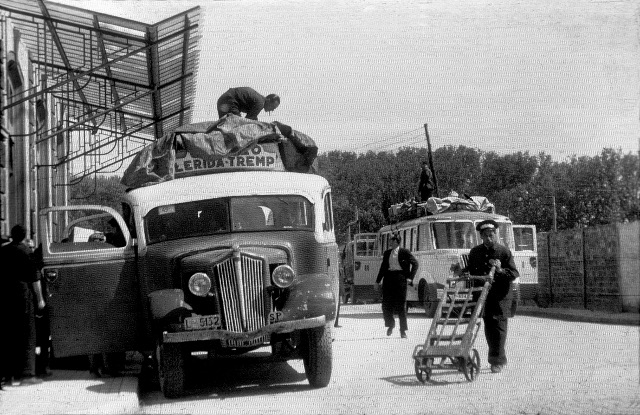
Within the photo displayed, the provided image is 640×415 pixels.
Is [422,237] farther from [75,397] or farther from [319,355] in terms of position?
[75,397]

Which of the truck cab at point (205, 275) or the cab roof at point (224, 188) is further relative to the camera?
the cab roof at point (224, 188)

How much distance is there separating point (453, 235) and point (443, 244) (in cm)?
35

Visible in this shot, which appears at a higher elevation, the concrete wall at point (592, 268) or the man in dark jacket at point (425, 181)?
the man in dark jacket at point (425, 181)

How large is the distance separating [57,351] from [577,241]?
820cm

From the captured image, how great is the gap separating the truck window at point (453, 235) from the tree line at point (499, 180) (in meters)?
1.75

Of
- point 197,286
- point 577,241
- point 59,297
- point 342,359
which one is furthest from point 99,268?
point 577,241

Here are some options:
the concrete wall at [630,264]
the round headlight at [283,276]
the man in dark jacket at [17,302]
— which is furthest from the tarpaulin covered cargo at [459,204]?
the man in dark jacket at [17,302]

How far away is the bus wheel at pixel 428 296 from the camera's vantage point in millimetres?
16734

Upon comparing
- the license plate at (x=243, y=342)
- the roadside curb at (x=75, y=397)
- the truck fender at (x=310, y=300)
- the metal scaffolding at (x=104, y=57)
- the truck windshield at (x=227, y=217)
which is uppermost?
the metal scaffolding at (x=104, y=57)

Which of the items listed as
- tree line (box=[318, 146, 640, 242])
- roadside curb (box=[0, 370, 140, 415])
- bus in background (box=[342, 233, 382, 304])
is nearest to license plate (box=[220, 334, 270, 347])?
roadside curb (box=[0, 370, 140, 415])

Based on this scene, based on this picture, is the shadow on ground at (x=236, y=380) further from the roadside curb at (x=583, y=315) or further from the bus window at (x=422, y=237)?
the bus window at (x=422, y=237)

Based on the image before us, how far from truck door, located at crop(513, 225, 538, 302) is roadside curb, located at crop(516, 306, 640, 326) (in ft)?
1.23

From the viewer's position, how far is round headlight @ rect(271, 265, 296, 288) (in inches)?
335

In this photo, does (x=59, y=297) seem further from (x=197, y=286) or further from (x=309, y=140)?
(x=309, y=140)
